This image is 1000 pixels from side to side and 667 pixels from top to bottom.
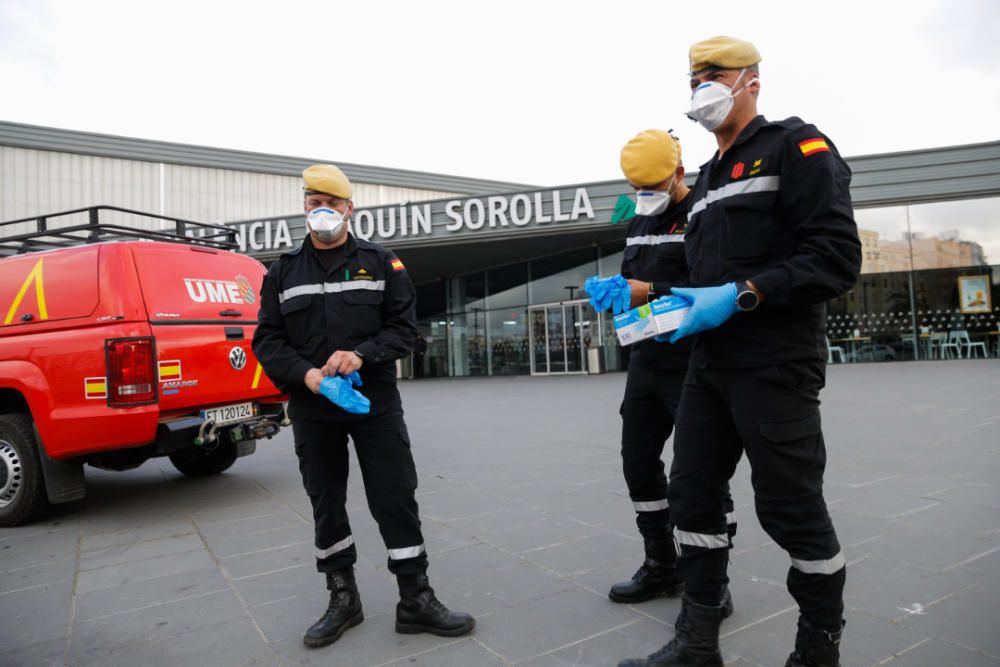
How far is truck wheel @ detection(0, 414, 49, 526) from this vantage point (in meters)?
4.55

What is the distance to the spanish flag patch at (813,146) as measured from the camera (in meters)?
1.96

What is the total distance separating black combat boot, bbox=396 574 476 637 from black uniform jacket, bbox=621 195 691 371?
1286 mm

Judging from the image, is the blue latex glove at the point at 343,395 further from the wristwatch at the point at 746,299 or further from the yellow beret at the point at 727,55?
the yellow beret at the point at 727,55

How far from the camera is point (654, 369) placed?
8.91ft

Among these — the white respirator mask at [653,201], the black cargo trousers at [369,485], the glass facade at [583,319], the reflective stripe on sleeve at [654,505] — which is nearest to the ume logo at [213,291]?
the black cargo trousers at [369,485]

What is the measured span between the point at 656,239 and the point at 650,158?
0.36 m

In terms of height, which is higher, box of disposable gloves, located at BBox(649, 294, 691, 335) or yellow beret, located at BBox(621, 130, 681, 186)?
yellow beret, located at BBox(621, 130, 681, 186)

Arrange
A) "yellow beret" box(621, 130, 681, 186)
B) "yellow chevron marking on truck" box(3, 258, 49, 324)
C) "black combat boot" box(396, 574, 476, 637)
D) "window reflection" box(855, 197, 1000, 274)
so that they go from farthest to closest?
"window reflection" box(855, 197, 1000, 274) < "yellow chevron marking on truck" box(3, 258, 49, 324) < "yellow beret" box(621, 130, 681, 186) < "black combat boot" box(396, 574, 476, 637)

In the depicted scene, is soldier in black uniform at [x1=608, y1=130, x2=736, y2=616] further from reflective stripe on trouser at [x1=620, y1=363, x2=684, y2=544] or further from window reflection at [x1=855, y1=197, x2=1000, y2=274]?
window reflection at [x1=855, y1=197, x2=1000, y2=274]

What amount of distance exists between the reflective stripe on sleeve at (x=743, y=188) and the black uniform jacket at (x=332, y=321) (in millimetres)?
1327

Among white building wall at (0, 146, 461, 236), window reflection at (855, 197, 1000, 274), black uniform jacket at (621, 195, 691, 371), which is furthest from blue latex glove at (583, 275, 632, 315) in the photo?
white building wall at (0, 146, 461, 236)

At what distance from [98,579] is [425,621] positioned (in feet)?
6.69

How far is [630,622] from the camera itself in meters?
2.59

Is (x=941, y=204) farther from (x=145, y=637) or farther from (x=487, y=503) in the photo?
(x=145, y=637)
